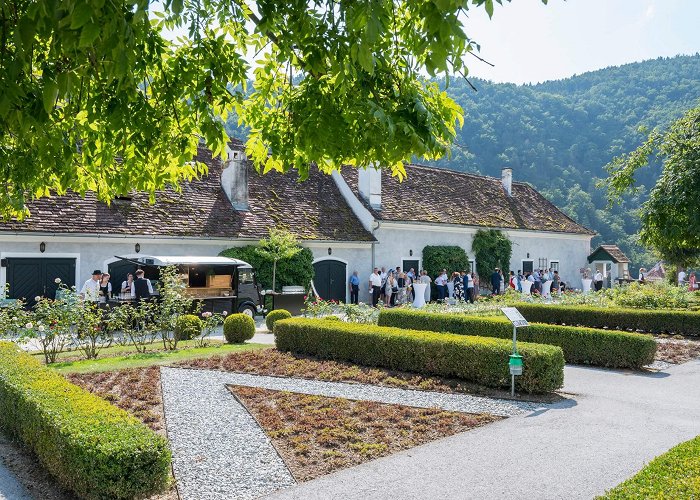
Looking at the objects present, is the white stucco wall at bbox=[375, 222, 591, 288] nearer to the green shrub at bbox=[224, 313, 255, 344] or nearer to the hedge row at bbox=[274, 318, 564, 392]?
the green shrub at bbox=[224, 313, 255, 344]

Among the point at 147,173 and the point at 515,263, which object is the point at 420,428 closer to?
the point at 147,173

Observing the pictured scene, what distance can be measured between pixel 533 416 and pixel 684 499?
436cm

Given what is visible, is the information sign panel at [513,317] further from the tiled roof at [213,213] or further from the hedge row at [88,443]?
the tiled roof at [213,213]

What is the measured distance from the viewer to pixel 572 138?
71.7 m

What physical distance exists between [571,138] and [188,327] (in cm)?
6565

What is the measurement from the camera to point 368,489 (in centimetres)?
587

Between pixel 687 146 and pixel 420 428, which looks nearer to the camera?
pixel 420 428

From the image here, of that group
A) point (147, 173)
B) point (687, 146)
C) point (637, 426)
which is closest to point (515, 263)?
point (687, 146)

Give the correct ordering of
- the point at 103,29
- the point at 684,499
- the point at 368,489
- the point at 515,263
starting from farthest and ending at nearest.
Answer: the point at 515,263 < the point at 368,489 < the point at 684,499 < the point at 103,29

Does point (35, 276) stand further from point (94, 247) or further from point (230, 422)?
point (230, 422)

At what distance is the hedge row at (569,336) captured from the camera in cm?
1322

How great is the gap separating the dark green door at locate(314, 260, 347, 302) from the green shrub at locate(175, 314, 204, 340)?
413 inches

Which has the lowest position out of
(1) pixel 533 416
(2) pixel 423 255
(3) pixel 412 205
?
(1) pixel 533 416

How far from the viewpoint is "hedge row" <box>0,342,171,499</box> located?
5305 millimetres
